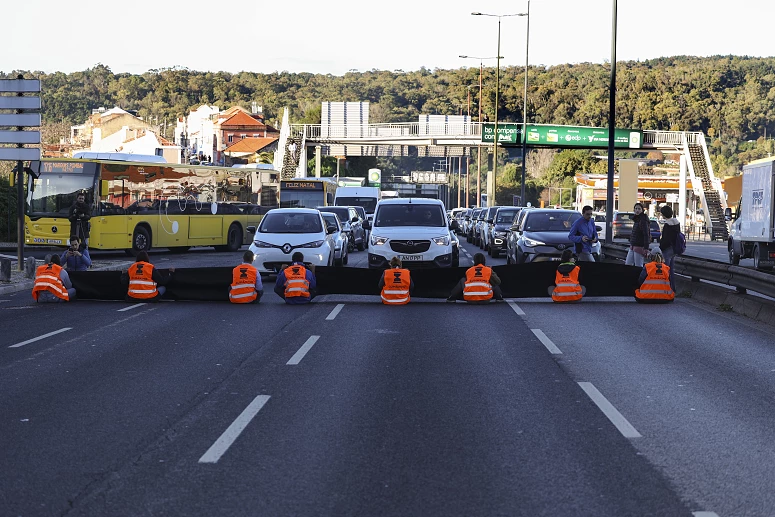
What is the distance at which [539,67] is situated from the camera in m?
145

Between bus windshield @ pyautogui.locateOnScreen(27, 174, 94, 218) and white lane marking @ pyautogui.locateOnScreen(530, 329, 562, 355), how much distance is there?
67.7 feet

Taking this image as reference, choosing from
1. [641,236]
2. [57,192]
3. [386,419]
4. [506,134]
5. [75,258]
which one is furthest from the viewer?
[506,134]

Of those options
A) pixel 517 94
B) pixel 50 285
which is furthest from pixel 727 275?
pixel 517 94

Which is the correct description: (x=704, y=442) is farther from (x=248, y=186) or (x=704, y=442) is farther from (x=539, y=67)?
(x=539, y=67)

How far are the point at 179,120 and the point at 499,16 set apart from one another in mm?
109962

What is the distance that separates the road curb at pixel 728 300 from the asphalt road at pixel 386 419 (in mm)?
1058

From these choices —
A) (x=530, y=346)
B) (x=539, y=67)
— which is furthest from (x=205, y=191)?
(x=539, y=67)

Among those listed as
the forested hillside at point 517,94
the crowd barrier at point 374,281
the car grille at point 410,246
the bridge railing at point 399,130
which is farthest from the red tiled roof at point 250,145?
the crowd barrier at point 374,281

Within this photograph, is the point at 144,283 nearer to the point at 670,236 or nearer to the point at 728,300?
the point at 670,236

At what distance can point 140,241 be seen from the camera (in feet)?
109

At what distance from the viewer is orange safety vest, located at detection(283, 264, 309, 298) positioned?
18.2m

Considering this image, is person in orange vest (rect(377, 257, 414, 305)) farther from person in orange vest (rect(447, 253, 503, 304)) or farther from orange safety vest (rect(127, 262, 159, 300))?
orange safety vest (rect(127, 262, 159, 300))

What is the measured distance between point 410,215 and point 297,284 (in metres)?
6.95

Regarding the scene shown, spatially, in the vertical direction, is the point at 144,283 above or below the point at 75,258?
below
